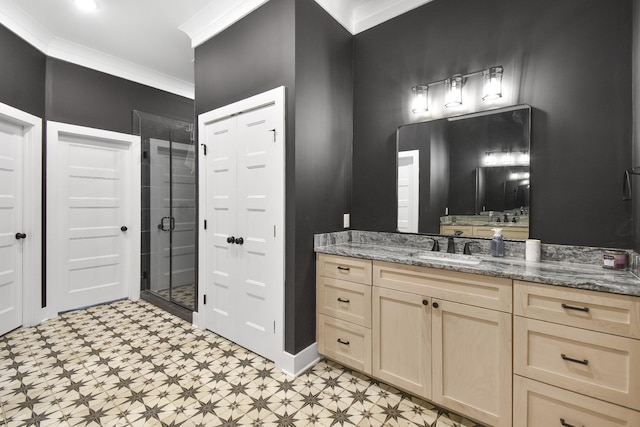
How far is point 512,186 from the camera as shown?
201cm

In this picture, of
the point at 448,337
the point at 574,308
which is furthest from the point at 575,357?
the point at 448,337

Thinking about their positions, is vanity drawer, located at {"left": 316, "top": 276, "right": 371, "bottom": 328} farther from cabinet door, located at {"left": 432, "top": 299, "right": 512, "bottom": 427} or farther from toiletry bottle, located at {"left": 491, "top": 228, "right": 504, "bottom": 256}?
toiletry bottle, located at {"left": 491, "top": 228, "right": 504, "bottom": 256}

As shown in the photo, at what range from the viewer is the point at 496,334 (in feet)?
4.99

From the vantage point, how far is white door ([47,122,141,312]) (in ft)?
10.6

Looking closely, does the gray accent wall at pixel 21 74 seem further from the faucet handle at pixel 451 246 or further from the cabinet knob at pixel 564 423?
the cabinet knob at pixel 564 423

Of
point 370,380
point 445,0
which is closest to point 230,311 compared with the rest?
point 370,380

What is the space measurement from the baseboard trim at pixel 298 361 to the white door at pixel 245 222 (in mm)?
81

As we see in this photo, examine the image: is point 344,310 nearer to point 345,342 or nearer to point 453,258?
point 345,342

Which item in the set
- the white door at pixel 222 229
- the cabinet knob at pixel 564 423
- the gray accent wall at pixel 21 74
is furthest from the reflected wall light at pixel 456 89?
the gray accent wall at pixel 21 74

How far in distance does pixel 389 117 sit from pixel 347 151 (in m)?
0.47

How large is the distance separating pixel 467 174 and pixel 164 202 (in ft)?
11.9

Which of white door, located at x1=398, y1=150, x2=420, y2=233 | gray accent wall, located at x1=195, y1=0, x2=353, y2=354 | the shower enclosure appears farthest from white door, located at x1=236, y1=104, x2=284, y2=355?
the shower enclosure

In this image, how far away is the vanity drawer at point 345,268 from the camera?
6.66 feet

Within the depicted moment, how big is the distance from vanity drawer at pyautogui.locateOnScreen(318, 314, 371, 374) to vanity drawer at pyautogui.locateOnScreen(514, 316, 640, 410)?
90 centimetres
